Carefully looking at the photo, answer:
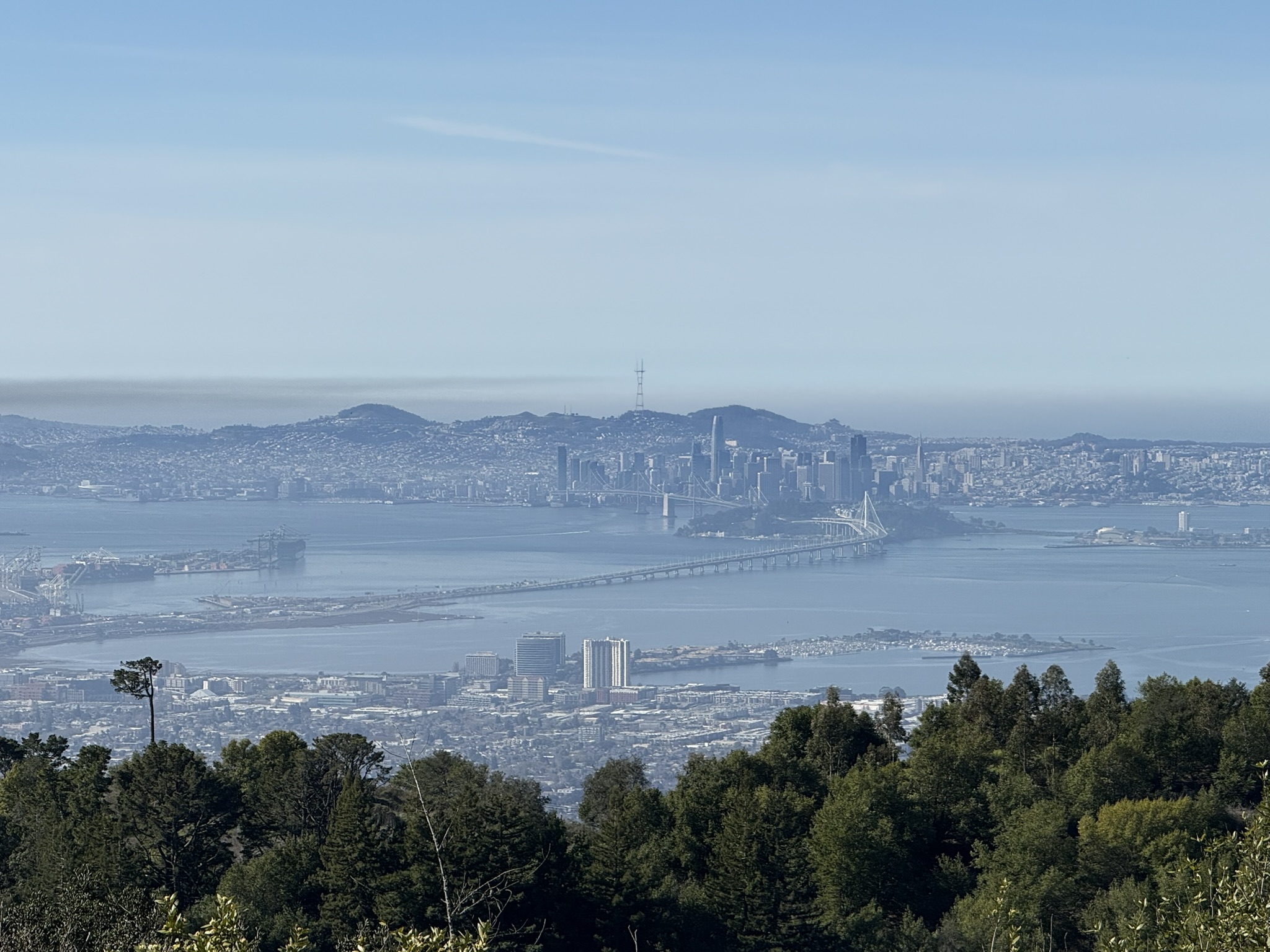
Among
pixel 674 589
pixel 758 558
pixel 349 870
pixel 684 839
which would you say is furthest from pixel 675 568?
pixel 349 870

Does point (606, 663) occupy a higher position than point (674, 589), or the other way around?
point (674, 589)

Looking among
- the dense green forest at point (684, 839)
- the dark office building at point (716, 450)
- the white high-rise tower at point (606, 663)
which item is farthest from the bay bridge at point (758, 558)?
the dense green forest at point (684, 839)

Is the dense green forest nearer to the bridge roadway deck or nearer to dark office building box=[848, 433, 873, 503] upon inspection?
the bridge roadway deck

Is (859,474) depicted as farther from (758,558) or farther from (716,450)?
(758,558)

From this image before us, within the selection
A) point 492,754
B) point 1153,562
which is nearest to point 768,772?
point 492,754

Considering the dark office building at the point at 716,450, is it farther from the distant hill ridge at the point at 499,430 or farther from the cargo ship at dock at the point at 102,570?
the cargo ship at dock at the point at 102,570

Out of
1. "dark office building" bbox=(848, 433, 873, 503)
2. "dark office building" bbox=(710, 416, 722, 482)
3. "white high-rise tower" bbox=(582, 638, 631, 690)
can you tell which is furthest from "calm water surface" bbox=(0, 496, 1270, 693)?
"dark office building" bbox=(848, 433, 873, 503)
